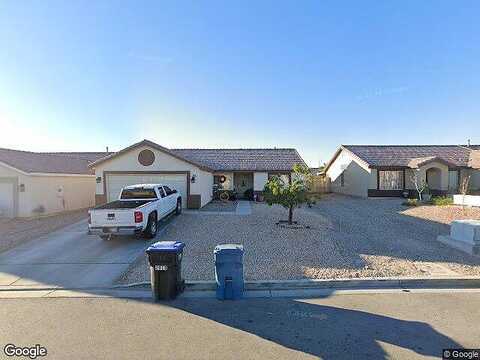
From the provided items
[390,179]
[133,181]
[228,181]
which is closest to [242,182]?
[228,181]

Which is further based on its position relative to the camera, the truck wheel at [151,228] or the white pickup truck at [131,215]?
the truck wheel at [151,228]

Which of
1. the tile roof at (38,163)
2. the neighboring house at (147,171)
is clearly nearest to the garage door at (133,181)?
the neighboring house at (147,171)

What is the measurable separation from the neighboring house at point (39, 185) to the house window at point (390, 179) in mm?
22103

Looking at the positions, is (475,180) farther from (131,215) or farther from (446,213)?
(131,215)

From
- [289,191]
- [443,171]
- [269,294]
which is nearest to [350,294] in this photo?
[269,294]

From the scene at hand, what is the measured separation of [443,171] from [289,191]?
1863 cm

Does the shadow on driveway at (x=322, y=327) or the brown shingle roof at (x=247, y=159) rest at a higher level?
the brown shingle roof at (x=247, y=159)

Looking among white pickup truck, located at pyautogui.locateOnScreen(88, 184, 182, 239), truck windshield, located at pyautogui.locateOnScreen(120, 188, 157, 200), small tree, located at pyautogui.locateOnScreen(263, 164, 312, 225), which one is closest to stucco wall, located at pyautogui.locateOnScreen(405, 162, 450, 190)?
small tree, located at pyautogui.locateOnScreen(263, 164, 312, 225)

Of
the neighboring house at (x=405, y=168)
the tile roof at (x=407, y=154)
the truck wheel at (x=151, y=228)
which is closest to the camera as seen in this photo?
the truck wheel at (x=151, y=228)

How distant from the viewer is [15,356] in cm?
402

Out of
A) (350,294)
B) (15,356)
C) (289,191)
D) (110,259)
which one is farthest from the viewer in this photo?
(289,191)

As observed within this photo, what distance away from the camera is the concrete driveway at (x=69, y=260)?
6.99m

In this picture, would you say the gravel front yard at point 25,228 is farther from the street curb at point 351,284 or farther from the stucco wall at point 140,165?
the street curb at point 351,284

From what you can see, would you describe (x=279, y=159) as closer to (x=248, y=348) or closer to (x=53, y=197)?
(x=53, y=197)
